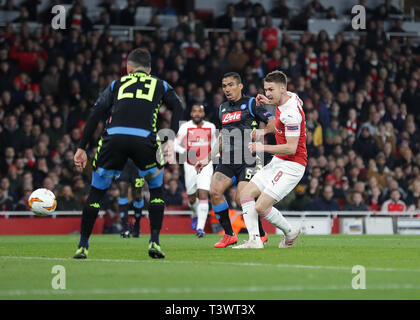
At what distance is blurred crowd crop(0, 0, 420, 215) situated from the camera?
18.4 meters

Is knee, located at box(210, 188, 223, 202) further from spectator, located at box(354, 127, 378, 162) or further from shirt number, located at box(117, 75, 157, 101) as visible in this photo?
spectator, located at box(354, 127, 378, 162)

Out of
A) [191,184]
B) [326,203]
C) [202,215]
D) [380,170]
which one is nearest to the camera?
[202,215]

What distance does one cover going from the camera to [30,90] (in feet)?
63.3

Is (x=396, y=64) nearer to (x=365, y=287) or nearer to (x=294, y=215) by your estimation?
(x=294, y=215)

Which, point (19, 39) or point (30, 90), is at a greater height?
point (19, 39)

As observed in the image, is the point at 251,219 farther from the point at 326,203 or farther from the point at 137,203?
the point at 326,203

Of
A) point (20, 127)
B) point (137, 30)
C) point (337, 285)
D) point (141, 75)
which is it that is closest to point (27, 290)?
point (337, 285)

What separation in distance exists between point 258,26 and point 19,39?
21.9 ft

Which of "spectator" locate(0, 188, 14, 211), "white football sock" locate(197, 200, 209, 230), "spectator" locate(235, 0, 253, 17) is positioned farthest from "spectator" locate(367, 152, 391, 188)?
"spectator" locate(0, 188, 14, 211)

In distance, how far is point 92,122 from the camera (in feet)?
29.2

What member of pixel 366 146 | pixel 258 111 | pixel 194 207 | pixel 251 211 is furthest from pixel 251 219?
pixel 366 146

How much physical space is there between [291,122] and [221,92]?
33.2ft

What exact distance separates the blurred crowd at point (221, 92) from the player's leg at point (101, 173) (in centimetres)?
813

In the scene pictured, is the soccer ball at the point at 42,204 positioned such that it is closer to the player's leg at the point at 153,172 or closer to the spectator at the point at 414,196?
the player's leg at the point at 153,172
